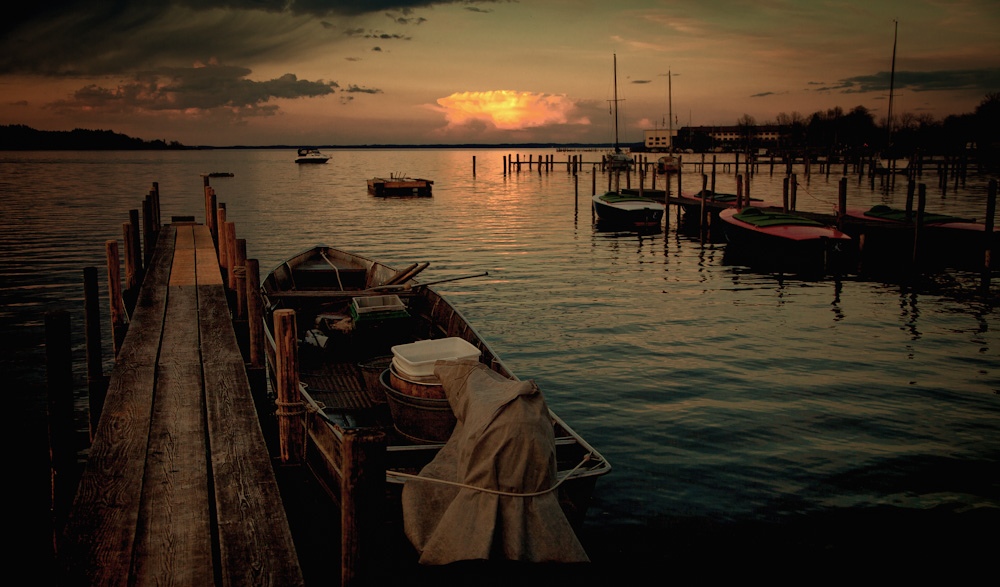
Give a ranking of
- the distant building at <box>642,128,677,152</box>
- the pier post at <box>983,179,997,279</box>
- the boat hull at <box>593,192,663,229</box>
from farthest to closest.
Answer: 1. the distant building at <box>642,128,677,152</box>
2. the boat hull at <box>593,192,663,229</box>
3. the pier post at <box>983,179,997,279</box>

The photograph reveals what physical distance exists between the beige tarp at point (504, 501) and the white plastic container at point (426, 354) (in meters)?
1.80

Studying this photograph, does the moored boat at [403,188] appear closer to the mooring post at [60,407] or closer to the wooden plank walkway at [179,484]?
the wooden plank walkway at [179,484]

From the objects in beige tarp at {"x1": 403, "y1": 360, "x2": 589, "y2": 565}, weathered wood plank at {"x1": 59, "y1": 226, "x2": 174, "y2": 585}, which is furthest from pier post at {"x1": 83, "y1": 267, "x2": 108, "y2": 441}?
beige tarp at {"x1": 403, "y1": 360, "x2": 589, "y2": 565}

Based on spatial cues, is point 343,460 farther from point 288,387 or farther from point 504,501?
point 288,387

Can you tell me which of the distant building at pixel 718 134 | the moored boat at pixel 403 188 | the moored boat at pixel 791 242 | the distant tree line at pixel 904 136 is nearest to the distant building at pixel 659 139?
the distant building at pixel 718 134

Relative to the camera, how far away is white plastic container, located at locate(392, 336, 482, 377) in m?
6.77

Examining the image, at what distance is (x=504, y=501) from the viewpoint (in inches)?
187

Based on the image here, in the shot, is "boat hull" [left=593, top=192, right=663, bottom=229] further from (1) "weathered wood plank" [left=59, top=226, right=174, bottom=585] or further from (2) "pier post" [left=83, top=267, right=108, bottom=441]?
(1) "weathered wood plank" [left=59, top=226, right=174, bottom=585]

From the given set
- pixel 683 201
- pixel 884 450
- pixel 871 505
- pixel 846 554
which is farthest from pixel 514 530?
pixel 683 201

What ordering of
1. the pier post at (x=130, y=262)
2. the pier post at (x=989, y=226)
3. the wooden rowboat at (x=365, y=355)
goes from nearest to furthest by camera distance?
1. the wooden rowboat at (x=365, y=355)
2. the pier post at (x=130, y=262)
3. the pier post at (x=989, y=226)

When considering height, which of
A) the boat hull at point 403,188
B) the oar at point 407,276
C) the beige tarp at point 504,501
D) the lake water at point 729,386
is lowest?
the lake water at point 729,386

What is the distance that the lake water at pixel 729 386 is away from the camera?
22.7 feet

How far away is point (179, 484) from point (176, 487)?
0.05 meters

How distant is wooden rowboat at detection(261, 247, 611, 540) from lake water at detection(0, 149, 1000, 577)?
4.57ft
